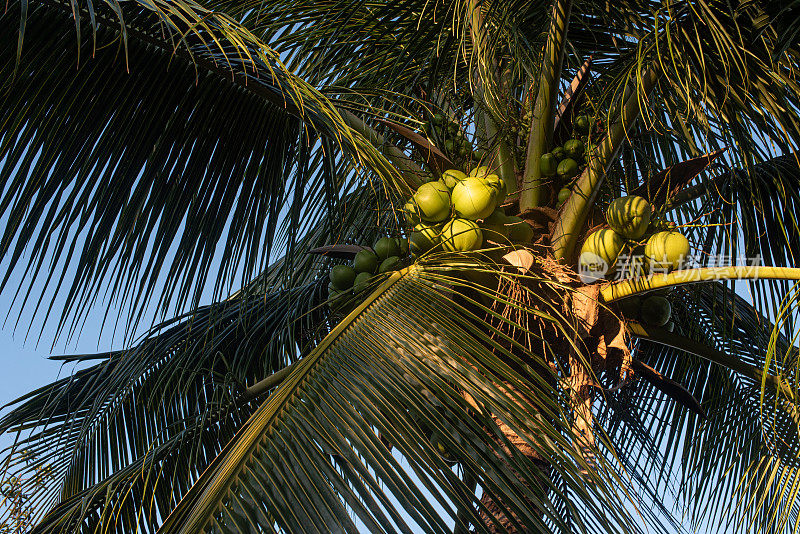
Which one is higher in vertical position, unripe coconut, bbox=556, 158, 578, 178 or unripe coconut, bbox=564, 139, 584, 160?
unripe coconut, bbox=564, 139, 584, 160

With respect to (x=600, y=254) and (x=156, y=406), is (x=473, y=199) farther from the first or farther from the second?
(x=156, y=406)

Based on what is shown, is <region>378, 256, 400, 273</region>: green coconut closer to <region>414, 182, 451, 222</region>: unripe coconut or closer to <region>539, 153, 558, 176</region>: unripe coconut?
<region>414, 182, 451, 222</region>: unripe coconut

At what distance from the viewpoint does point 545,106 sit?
2.05 metres

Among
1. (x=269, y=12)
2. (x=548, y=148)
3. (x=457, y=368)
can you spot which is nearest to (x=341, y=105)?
(x=548, y=148)

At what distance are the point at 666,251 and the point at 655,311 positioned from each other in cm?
26

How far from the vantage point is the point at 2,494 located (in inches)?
94.0

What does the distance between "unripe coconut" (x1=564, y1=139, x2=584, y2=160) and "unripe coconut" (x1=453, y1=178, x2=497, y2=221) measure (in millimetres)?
488

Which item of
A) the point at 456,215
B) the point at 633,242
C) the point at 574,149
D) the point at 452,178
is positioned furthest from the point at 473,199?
the point at 574,149

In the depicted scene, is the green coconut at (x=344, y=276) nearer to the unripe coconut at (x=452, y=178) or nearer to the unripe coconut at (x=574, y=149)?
the unripe coconut at (x=452, y=178)

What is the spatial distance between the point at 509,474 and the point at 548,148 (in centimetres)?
120

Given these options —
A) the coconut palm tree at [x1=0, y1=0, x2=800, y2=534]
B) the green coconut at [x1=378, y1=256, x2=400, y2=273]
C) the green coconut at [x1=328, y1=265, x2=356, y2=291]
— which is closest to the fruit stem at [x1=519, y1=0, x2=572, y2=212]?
the coconut palm tree at [x1=0, y1=0, x2=800, y2=534]

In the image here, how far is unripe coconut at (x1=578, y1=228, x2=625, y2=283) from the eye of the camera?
5.99 ft

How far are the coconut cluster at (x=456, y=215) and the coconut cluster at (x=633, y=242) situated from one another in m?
0.23

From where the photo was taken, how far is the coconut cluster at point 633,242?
1766mm
